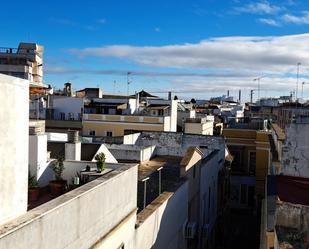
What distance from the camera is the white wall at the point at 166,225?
45.2 ft

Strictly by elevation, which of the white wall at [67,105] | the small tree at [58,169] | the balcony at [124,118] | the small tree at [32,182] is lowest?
the small tree at [32,182]

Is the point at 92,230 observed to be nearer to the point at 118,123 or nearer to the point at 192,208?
the point at 192,208

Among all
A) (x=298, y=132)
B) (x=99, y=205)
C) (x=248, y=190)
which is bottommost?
(x=248, y=190)

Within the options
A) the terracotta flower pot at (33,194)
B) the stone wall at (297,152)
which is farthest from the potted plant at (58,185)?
the stone wall at (297,152)

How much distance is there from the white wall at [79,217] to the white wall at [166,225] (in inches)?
53.0

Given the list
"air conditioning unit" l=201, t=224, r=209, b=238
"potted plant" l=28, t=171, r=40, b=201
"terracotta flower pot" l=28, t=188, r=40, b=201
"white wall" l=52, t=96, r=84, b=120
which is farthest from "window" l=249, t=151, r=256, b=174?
"terracotta flower pot" l=28, t=188, r=40, b=201

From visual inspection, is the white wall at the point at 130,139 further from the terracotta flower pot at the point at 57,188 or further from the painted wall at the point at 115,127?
the terracotta flower pot at the point at 57,188

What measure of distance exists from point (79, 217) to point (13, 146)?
7.01ft

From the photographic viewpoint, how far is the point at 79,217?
8.69m

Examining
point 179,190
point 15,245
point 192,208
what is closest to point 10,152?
point 15,245

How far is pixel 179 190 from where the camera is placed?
17797 millimetres

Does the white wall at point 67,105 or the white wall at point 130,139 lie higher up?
the white wall at point 67,105

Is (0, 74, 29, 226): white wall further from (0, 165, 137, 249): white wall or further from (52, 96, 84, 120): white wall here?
(52, 96, 84, 120): white wall

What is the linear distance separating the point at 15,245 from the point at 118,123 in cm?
3860
